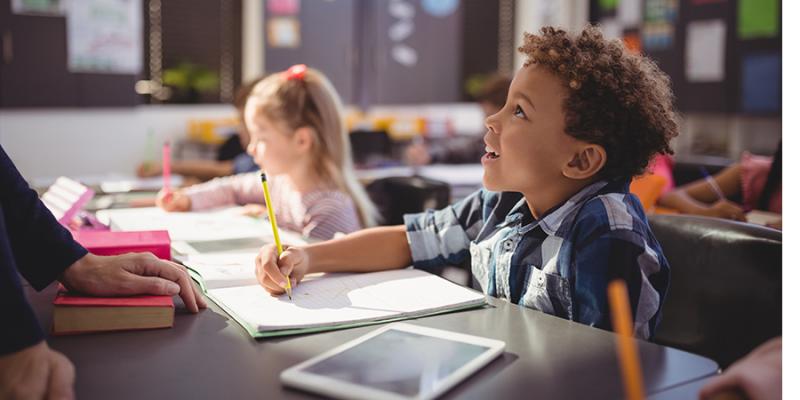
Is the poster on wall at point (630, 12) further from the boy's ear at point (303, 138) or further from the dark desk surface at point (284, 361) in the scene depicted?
the dark desk surface at point (284, 361)

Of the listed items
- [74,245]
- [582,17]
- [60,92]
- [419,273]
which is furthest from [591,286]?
[582,17]

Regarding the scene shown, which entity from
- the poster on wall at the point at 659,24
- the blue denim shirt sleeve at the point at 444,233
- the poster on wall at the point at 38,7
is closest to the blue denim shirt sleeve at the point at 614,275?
the blue denim shirt sleeve at the point at 444,233

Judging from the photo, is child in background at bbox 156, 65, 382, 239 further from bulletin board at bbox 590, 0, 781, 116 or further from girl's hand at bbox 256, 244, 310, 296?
bulletin board at bbox 590, 0, 781, 116

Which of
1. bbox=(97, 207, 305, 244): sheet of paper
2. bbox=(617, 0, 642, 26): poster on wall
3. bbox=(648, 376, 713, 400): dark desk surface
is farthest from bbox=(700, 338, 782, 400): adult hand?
bbox=(617, 0, 642, 26): poster on wall

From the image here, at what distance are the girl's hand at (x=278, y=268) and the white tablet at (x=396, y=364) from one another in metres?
0.27

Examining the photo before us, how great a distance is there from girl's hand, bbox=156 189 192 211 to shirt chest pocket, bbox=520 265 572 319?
1.19m

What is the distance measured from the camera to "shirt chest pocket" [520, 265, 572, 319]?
118 cm

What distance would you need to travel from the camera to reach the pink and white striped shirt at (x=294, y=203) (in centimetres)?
222

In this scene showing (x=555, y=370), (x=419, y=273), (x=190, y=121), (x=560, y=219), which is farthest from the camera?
(x=190, y=121)

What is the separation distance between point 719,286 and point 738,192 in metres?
1.72

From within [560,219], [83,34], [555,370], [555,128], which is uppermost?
[83,34]

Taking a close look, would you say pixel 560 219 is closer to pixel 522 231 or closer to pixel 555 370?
pixel 522 231

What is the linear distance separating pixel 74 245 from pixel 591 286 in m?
0.71

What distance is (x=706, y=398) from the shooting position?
0.74 metres
